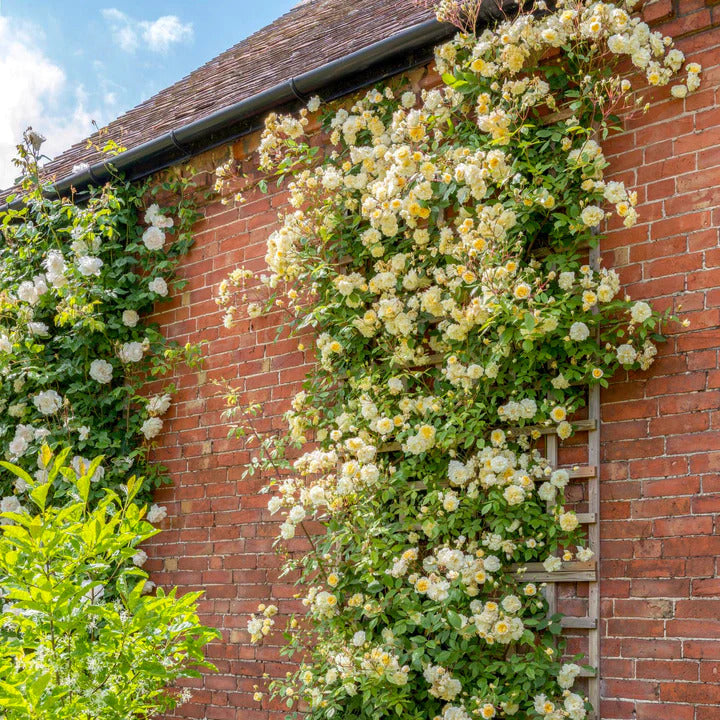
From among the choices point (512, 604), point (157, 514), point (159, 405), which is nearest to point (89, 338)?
point (159, 405)

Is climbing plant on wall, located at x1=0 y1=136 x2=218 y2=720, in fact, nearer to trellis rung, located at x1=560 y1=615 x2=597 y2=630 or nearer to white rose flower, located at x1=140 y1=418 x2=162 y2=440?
white rose flower, located at x1=140 y1=418 x2=162 y2=440

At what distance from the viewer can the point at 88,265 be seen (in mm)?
5172

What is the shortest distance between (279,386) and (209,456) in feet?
2.07

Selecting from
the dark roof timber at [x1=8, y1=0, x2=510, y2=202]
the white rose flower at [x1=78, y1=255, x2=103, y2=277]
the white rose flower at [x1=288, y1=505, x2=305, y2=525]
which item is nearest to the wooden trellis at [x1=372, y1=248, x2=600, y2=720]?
the white rose flower at [x1=288, y1=505, x2=305, y2=525]

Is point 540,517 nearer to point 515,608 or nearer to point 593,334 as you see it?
point 515,608

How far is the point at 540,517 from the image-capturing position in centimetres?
341

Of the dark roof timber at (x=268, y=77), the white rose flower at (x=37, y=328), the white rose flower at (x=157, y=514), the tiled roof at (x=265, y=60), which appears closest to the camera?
the dark roof timber at (x=268, y=77)

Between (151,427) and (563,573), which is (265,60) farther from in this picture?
(563,573)

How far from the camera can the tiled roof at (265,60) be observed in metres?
4.75

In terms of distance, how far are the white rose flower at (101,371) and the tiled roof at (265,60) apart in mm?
1370

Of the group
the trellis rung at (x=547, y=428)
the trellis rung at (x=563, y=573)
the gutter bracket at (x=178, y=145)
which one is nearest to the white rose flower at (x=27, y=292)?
the gutter bracket at (x=178, y=145)

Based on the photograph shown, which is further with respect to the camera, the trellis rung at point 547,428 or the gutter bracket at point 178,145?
the gutter bracket at point 178,145

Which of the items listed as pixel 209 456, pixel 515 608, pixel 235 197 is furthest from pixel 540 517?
pixel 235 197

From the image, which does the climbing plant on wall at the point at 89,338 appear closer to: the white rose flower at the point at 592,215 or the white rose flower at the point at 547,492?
the white rose flower at the point at 547,492
